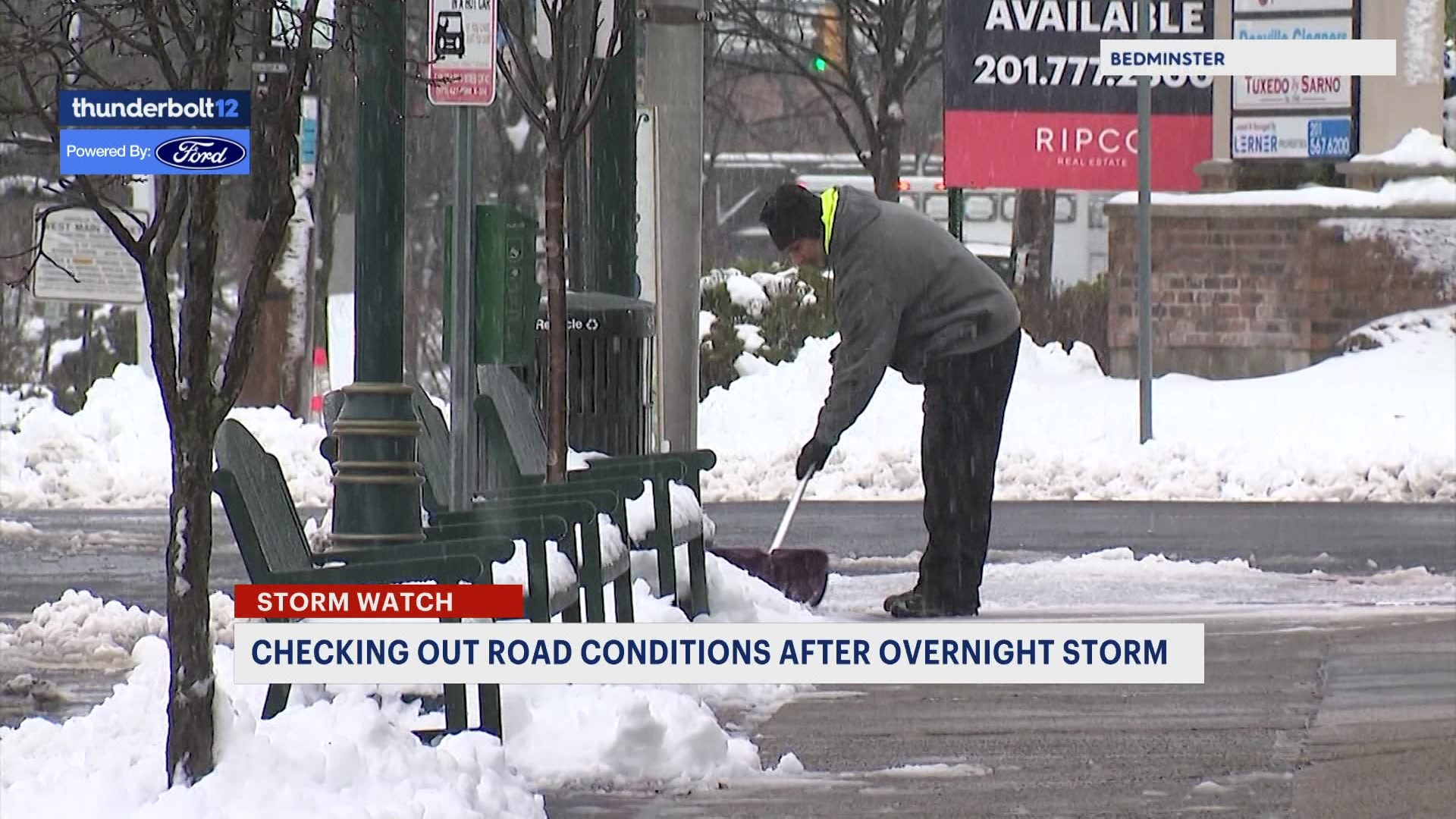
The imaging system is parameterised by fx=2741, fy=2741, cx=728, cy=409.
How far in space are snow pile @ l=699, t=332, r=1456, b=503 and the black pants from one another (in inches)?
317

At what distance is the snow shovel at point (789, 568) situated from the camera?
10492 millimetres

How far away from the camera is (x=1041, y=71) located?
91.7 ft

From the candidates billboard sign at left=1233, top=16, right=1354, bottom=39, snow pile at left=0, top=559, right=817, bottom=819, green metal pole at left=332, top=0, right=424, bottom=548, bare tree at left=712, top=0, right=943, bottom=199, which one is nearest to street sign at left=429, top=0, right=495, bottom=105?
green metal pole at left=332, top=0, right=424, bottom=548

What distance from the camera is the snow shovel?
34.4 ft

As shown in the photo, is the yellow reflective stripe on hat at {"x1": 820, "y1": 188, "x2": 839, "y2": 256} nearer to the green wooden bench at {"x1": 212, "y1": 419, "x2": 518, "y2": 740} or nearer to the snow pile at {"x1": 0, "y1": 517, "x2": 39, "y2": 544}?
the green wooden bench at {"x1": 212, "y1": 419, "x2": 518, "y2": 740}

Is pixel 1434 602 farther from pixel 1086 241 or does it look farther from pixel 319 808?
pixel 1086 241

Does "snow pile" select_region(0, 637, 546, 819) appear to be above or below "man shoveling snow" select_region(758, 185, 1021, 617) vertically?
below

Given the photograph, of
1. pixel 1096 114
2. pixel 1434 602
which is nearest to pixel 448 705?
pixel 1434 602

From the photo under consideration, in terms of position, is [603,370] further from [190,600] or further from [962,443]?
[190,600]

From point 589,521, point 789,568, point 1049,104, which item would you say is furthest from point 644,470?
point 1049,104

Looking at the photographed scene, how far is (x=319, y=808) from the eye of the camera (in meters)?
5.44

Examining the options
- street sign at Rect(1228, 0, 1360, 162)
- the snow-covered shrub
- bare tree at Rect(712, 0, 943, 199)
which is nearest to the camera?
street sign at Rect(1228, 0, 1360, 162)

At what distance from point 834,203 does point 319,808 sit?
14.0ft

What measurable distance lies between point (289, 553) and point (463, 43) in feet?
10.7
